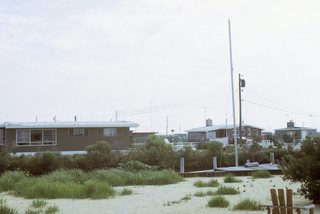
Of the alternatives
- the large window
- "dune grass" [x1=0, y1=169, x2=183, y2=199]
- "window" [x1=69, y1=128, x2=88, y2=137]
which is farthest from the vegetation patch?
the large window

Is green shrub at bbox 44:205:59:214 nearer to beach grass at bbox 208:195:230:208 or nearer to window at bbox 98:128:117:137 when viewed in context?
beach grass at bbox 208:195:230:208

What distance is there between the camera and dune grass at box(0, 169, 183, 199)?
15836 mm

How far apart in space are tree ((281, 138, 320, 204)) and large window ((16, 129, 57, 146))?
3277cm

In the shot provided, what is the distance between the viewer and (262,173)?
22.9 metres

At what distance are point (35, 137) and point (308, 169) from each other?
3421cm

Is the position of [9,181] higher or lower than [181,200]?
higher

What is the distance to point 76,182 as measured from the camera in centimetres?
1897

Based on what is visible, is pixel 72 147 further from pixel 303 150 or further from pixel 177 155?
pixel 303 150

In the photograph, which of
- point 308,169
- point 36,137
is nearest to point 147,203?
point 308,169

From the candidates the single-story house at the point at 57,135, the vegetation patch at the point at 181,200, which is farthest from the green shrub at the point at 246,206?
the single-story house at the point at 57,135

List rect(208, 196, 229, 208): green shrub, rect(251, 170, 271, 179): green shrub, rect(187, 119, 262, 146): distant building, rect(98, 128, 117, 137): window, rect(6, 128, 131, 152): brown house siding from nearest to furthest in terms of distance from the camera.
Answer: rect(208, 196, 229, 208): green shrub → rect(251, 170, 271, 179): green shrub → rect(6, 128, 131, 152): brown house siding → rect(98, 128, 117, 137): window → rect(187, 119, 262, 146): distant building

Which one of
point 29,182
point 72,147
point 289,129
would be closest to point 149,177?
point 29,182

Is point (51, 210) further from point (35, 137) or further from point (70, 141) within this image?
point (35, 137)

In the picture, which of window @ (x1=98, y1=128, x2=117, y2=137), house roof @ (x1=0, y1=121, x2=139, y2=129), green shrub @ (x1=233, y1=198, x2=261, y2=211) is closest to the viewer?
green shrub @ (x1=233, y1=198, x2=261, y2=211)
